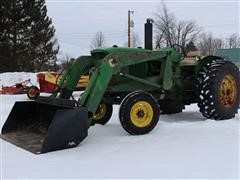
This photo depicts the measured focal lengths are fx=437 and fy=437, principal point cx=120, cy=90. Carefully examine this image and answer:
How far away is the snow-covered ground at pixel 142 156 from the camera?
4820 millimetres

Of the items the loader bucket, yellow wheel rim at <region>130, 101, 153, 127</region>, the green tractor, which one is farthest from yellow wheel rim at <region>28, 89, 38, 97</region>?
yellow wheel rim at <region>130, 101, 153, 127</region>

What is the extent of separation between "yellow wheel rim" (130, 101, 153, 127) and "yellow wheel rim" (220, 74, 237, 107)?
1.86 m

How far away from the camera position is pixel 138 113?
681cm

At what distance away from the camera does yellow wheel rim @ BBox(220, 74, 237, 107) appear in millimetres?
8231

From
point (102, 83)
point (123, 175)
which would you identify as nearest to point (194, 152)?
point (123, 175)

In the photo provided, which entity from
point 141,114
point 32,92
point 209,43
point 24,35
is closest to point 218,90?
point 141,114

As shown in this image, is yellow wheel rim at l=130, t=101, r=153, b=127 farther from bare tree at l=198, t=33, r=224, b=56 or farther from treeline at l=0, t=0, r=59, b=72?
bare tree at l=198, t=33, r=224, b=56

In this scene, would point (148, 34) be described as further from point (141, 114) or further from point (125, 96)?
point (141, 114)

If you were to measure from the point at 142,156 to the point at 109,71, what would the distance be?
5.21 feet

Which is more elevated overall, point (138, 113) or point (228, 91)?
point (228, 91)

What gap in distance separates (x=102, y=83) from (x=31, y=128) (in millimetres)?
1605

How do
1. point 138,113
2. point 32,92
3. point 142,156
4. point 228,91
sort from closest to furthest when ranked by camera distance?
point 142,156 < point 138,113 < point 228,91 < point 32,92

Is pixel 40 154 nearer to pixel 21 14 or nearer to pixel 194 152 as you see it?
pixel 194 152

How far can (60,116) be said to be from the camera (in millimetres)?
5809
